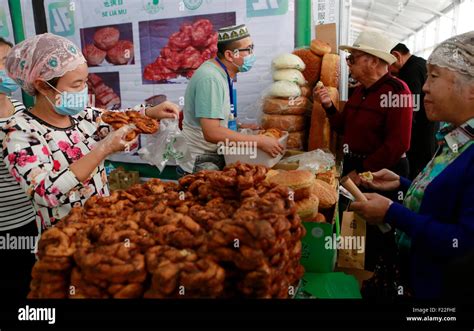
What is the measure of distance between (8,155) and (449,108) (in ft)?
6.84

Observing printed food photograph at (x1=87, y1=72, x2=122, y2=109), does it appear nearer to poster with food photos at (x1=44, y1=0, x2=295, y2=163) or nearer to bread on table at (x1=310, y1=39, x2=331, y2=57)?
poster with food photos at (x1=44, y1=0, x2=295, y2=163)

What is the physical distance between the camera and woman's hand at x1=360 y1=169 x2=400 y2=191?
2354 millimetres

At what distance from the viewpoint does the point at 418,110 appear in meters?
4.74

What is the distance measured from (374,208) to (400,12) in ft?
48.9

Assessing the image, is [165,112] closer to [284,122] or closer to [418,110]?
[284,122]

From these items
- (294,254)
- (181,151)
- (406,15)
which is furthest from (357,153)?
(406,15)

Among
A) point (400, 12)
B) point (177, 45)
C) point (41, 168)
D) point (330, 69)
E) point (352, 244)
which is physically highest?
point (400, 12)

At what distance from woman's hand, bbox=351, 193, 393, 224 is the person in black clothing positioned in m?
3.39

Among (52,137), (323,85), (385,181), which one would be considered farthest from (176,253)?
(323,85)

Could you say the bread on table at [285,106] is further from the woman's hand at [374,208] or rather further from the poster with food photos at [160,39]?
the woman's hand at [374,208]

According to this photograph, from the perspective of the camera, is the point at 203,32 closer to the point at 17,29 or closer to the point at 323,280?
the point at 17,29

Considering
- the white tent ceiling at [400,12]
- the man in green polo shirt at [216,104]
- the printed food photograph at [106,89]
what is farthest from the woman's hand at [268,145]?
the white tent ceiling at [400,12]

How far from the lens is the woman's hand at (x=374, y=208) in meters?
1.74

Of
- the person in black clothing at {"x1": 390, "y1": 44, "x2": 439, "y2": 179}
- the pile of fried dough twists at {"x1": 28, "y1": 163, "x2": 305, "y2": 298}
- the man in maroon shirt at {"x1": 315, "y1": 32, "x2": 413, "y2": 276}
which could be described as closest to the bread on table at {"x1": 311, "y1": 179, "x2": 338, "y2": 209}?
the pile of fried dough twists at {"x1": 28, "y1": 163, "x2": 305, "y2": 298}
